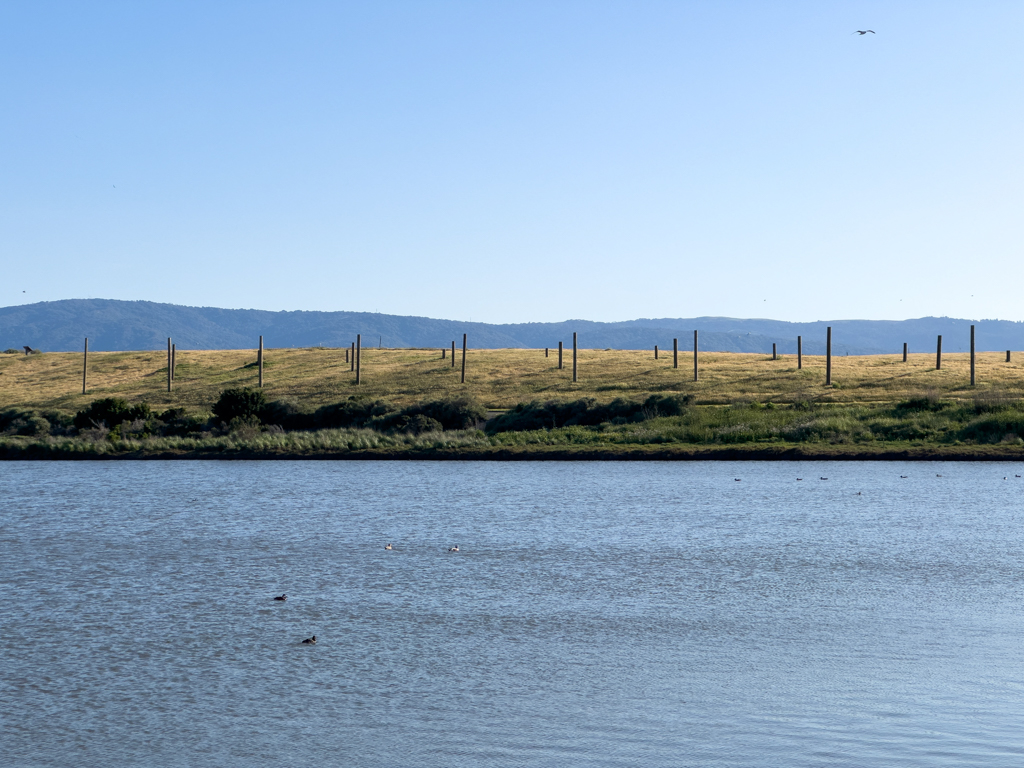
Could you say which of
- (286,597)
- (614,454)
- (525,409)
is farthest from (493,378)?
(286,597)

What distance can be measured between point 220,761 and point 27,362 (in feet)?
363

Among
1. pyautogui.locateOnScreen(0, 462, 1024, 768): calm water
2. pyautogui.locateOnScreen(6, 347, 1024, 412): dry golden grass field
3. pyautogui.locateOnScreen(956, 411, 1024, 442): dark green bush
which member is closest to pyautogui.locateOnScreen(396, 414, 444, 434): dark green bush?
pyautogui.locateOnScreen(6, 347, 1024, 412): dry golden grass field

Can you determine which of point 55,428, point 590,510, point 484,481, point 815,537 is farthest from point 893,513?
point 55,428

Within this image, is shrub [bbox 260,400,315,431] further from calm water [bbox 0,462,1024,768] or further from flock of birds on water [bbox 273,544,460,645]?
flock of birds on water [bbox 273,544,460,645]

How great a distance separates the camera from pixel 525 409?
61625 mm

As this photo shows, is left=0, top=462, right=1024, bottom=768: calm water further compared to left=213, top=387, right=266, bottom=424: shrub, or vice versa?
left=213, top=387, right=266, bottom=424: shrub

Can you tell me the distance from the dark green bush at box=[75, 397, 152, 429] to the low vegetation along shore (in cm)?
9

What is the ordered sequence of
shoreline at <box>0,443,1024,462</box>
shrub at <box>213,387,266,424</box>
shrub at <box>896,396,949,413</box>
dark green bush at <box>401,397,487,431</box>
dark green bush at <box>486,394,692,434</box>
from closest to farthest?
shoreline at <box>0,443,1024,462</box> → shrub at <box>896,396,949,413</box> → shrub at <box>213,387,266,424</box> → dark green bush at <box>486,394,692,434</box> → dark green bush at <box>401,397,487,431</box>

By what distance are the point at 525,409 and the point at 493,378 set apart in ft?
A: 77.0

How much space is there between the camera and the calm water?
8.37 m

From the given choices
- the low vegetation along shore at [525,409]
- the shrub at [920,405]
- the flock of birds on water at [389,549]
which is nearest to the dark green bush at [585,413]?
the low vegetation along shore at [525,409]

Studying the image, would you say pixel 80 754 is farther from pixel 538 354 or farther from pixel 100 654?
pixel 538 354

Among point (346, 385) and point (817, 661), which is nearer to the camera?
point (817, 661)

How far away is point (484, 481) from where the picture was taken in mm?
33000
